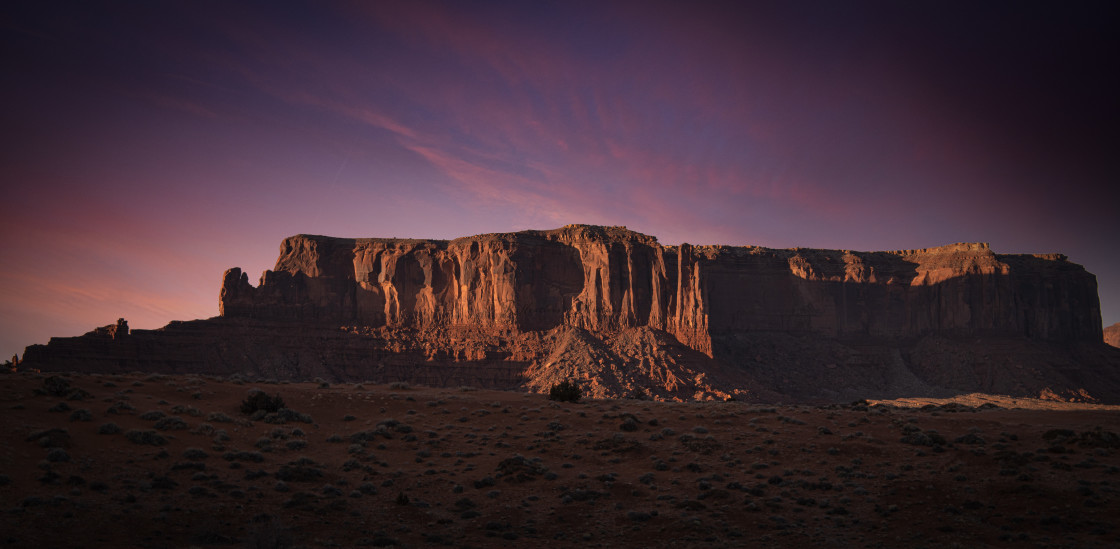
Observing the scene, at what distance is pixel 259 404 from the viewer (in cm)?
3059

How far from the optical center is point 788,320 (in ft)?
394

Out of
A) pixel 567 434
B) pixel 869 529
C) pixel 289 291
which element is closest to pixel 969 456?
pixel 869 529

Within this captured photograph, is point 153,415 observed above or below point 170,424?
above

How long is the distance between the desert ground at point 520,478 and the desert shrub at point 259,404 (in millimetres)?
621

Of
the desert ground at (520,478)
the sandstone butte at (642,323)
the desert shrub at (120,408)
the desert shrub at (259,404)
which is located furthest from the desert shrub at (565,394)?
the sandstone butte at (642,323)

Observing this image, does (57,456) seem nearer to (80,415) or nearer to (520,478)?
(80,415)

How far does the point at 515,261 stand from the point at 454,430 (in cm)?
7176

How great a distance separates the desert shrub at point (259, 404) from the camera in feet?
99.5

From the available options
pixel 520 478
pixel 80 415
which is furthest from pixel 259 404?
pixel 520 478

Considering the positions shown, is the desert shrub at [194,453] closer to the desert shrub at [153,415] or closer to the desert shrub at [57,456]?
the desert shrub at [57,456]

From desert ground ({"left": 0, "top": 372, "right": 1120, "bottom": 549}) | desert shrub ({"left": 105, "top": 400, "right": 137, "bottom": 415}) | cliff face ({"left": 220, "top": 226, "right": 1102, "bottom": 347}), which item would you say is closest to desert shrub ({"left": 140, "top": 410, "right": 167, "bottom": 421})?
desert ground ({"left": 0, "top": 372, "right": 1120, "bottom": 549})

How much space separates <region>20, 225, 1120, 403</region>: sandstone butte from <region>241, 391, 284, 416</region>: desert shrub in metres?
50.5

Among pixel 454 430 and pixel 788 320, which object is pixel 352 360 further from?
pixel 788 320

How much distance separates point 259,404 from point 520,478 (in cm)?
1551
